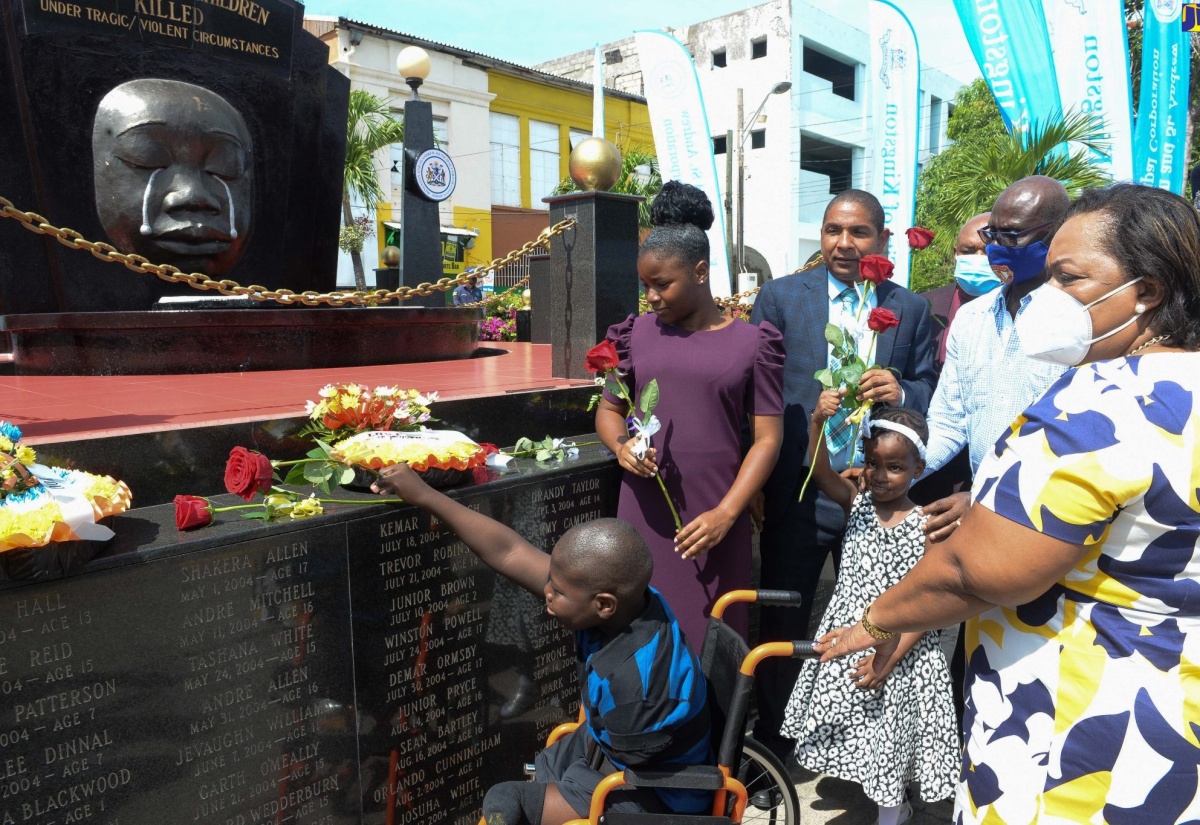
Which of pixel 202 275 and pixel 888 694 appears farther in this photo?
Answer: pixel 202 275

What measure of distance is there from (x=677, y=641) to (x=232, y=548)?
120 cm

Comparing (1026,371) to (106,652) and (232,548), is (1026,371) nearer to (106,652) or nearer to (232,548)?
(232,548)

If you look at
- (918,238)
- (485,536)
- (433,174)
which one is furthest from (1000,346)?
(433,174)

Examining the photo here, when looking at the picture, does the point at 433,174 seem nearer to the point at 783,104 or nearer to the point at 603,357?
the point at 603,357

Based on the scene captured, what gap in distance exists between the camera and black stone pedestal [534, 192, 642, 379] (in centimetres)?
454

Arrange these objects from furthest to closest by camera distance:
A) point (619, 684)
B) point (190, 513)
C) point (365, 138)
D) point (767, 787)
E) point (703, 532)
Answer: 1. point (365, 138)
2. point (767, 787)
3. point (703, 532)
4. point (190, 513)
5. point (619, 684)

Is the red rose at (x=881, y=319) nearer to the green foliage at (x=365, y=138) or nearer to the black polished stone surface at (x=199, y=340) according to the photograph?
the black polished stone surface at (x=199, y=340)

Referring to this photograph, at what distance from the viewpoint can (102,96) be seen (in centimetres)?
538

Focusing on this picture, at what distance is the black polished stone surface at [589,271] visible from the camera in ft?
14.9

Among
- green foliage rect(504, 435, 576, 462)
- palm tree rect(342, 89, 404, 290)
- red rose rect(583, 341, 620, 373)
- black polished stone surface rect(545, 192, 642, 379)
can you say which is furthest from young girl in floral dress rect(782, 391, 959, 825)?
palm tree rect(342, 89, 404, 290)

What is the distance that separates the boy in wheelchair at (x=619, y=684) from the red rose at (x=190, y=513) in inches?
38.3

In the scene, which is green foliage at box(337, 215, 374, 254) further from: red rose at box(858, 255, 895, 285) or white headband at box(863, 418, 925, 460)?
white headband at box(863, 418, 925, 460)

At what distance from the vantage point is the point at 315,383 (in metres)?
4.49

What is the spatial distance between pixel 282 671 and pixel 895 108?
44.2ft
